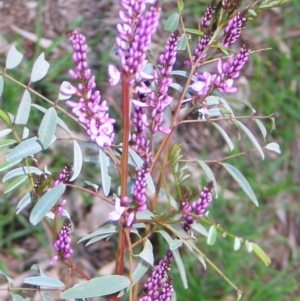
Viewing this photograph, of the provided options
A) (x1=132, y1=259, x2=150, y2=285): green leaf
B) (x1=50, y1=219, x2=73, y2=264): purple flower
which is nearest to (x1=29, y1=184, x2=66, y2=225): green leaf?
(x1=50, y1=219, x2=73, y2=264): purple flower

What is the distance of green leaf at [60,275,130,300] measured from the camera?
81cm

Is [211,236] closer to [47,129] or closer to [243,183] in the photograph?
[243,183]

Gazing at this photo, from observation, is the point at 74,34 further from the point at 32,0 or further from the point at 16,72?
the point at 32,0

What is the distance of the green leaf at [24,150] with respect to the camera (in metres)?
0.81

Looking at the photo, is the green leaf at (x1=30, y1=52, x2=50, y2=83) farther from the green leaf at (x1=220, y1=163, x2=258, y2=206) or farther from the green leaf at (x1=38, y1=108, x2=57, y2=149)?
the green leaf at (x1=220, y1=163, x2=258, y2=206)

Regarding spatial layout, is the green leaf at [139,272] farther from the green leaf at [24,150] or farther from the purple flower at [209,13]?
the purple flower at [209,13]

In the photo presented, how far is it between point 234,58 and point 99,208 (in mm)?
1391

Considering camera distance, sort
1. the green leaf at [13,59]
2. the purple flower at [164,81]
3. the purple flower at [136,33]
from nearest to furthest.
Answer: the purple flower at [136,33] → the purple flower at [164,81] → the green leaf at [13,59]

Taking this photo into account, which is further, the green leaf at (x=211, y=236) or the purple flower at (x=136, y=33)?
the green leaf at (x=211, y=236)

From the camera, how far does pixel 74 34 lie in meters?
0.70

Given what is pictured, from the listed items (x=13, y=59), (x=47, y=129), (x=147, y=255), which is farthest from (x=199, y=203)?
(x=13, y=59)

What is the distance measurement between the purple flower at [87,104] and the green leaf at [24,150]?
98mm

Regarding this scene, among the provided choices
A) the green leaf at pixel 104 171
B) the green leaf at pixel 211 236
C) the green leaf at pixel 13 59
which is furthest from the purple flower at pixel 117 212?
the green leaf at pixel 13 59

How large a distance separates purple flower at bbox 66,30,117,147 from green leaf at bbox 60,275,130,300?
0.57 ft
